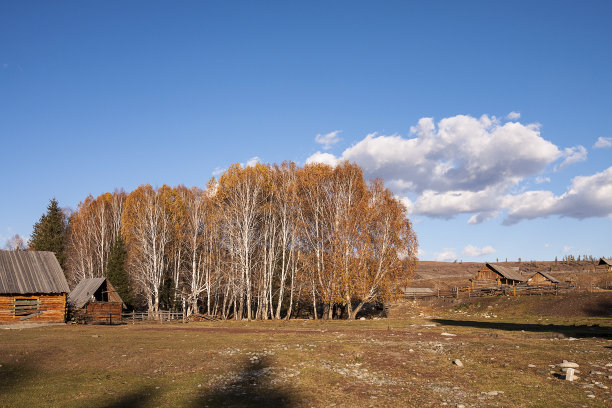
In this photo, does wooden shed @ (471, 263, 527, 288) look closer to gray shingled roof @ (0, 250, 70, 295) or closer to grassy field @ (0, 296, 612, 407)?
grassy field @ (0, 296, 612, 407)

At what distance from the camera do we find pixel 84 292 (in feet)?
149

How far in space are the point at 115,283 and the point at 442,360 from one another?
48732 mm

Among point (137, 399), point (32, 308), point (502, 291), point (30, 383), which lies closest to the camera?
point (137, 399)

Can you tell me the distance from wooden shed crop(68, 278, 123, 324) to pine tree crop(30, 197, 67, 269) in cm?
2016

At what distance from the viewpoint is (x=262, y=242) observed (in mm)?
50312

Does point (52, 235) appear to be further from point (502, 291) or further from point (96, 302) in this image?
point (502, 291)

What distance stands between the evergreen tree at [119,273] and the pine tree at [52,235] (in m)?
13.8

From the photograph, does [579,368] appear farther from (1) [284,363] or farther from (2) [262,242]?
(2) [262,242]

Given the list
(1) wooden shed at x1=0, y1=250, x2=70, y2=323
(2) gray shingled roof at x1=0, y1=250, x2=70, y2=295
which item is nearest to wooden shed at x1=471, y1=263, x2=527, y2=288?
(1) wooden shed at x1=0, y1=250, x2=70, y2=323

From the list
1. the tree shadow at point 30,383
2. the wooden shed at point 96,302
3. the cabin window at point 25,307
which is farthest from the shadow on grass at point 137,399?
the cabin window at point 25,307

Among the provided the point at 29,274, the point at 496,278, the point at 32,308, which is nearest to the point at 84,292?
the point at 32,308

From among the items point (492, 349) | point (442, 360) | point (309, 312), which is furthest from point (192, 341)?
point (309, 312)

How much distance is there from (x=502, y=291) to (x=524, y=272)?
35.2 metres

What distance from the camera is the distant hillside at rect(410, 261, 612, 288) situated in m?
69.5
